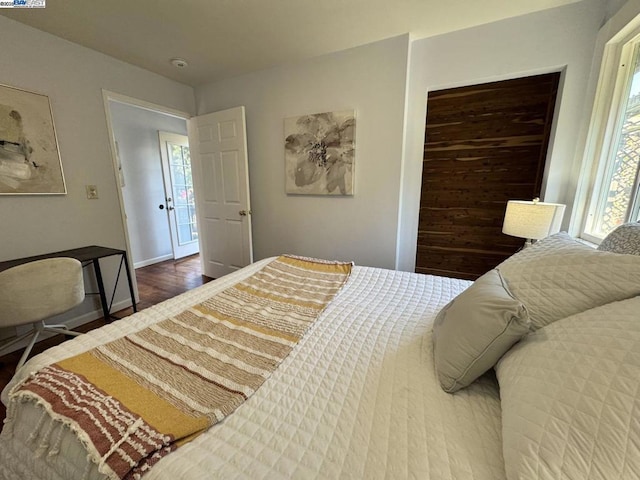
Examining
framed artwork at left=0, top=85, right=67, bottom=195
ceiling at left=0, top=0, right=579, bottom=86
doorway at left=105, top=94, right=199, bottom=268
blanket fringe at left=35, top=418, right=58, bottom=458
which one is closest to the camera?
blanket fringe at left=35, top=418, right=58, bottom=458

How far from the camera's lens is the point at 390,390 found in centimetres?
82

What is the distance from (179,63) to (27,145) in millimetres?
1453

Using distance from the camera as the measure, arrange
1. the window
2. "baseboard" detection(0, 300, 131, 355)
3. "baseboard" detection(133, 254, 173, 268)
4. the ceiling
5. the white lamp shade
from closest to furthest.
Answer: the window < the white lamp shade < the ceiling < "baseboard" detection(0, 300, 131, 355) < "baseboard" detection(133, 254, 173, 268)

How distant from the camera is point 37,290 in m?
1.66

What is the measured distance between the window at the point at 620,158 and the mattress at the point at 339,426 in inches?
64.4

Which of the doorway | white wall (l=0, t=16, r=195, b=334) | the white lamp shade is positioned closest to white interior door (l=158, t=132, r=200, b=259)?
the doorway

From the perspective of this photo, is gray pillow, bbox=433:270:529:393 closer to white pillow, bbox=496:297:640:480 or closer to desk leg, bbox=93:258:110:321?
white pillow, bbox=496:297:640:480

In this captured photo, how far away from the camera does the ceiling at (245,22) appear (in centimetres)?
180

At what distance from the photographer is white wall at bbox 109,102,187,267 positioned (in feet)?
12.2

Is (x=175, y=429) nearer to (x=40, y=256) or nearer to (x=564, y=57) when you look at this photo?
(x=40, y=256)

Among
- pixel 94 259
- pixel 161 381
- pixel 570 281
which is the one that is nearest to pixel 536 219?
pixel 570 281

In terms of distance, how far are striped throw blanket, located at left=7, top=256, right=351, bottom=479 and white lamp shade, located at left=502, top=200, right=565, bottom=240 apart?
1.47 metres

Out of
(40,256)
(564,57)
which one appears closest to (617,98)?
(564,57)

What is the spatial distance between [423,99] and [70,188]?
3.23 m
